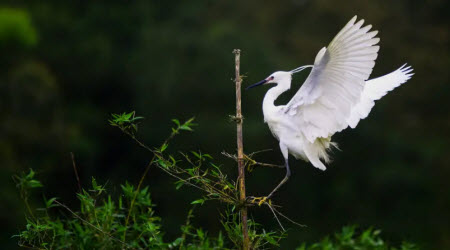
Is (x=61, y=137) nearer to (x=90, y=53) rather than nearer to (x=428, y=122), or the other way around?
(x=90, y=53)

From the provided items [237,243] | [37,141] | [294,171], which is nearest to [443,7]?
[294,171]

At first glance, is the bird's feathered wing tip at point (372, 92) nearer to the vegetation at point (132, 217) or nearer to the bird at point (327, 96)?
the bird at point (327, 96)

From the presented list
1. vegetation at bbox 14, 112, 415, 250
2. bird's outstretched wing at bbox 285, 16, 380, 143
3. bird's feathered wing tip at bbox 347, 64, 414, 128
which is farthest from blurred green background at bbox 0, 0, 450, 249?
vegetation at bbox 14, 112, 415, 250

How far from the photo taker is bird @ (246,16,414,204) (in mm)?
2951

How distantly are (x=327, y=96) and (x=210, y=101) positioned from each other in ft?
24.1

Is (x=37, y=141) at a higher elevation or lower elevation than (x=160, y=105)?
lower

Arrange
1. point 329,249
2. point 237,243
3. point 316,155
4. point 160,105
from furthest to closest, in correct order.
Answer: point 160,105 → point 329,249 → point 316,155 → point 237,243

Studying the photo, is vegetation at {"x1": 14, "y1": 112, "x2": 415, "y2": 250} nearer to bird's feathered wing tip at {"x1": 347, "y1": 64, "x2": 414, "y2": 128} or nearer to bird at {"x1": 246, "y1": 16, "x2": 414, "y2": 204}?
bird at {"x1": 246, "y1": 16, "x2": 414, "y2": 204}

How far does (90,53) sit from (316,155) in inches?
314

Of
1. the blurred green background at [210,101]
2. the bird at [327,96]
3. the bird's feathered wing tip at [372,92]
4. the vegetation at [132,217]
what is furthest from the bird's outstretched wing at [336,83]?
the blurred green background at [210,101]

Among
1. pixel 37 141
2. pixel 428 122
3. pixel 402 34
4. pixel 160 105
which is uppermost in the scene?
pixel 402 34

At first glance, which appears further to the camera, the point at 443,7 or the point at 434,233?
the point at 443,7

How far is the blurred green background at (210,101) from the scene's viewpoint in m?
9.68

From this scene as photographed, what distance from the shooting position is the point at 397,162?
10.5 meters
